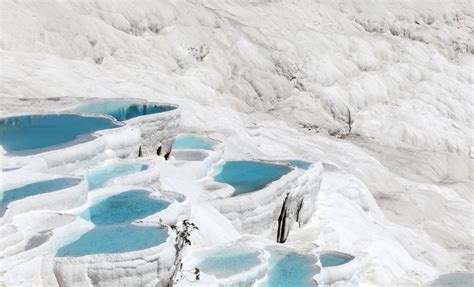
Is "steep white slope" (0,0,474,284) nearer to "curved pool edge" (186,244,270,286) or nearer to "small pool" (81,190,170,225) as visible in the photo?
"curved pool edge" (186,244,270,286)

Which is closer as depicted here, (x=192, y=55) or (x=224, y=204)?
(x=224, y=204)

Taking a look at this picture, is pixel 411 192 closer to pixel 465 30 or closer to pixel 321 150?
pixel 321 150

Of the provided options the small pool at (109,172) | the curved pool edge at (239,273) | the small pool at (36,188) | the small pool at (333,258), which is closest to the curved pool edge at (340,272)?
the small pool at (333,258)

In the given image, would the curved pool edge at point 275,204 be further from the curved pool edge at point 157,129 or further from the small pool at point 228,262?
the curved pool edge at point 157,129

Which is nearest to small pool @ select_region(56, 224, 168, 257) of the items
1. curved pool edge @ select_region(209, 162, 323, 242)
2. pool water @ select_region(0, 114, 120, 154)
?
curved pool edge @ select_region(209, 162, 323, 242)

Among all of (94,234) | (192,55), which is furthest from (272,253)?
(192,55)

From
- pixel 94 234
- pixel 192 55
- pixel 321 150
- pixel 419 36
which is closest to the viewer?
pixel 94 234
